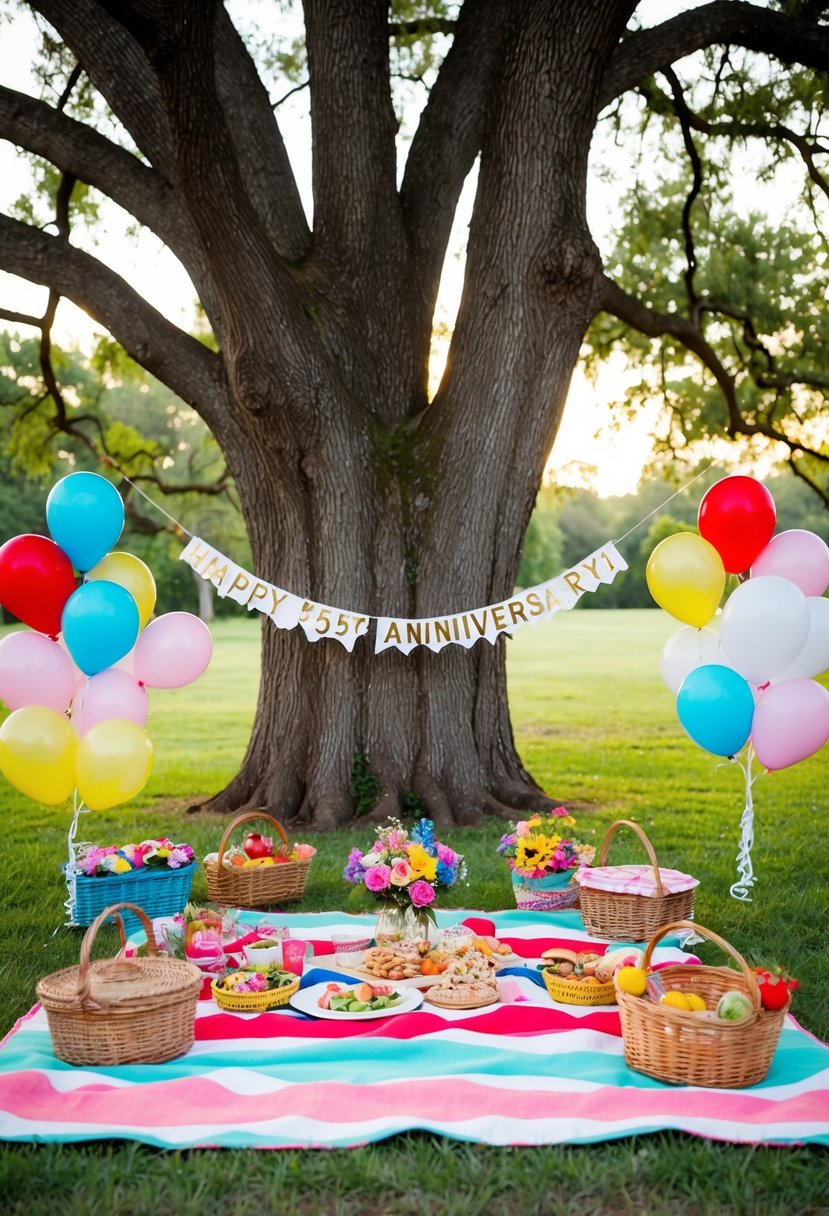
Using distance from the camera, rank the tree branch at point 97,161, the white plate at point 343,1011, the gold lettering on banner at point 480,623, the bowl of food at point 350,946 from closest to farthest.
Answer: the white plate at point 343,1011 → the bowl of food at point 350,946 → the gold lettering on banner at point 480,623 → the tree branch at point 97,161

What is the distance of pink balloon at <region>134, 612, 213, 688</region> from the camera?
218 inches

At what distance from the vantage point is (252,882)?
565cm

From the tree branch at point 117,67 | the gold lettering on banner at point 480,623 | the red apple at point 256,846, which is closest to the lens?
the red apple at point 256,846

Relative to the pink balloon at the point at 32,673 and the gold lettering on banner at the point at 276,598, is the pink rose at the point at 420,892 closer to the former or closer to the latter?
the pink balloon at the point at 32,673

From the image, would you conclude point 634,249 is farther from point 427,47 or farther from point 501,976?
point 501,976

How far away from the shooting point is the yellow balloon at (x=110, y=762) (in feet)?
16.1

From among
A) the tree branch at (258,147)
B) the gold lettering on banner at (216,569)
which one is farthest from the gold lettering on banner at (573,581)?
the tree branch at (258,147)

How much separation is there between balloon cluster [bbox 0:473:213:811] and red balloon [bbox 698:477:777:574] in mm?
2520

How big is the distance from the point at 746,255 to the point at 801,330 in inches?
36.8

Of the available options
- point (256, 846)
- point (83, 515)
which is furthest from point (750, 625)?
point (83, 515)

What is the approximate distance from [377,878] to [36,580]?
2.05 meters

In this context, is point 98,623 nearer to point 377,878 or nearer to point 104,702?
point 104,702

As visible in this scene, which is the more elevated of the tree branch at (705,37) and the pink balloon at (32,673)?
the tree branch at (705,37)

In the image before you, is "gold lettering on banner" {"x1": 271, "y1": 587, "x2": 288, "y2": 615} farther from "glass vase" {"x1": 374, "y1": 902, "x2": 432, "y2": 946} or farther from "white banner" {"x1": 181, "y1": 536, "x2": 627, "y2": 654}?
"glass vase" {"x1": 374, "y1": 902, "x2": 432, "y2": 946}
